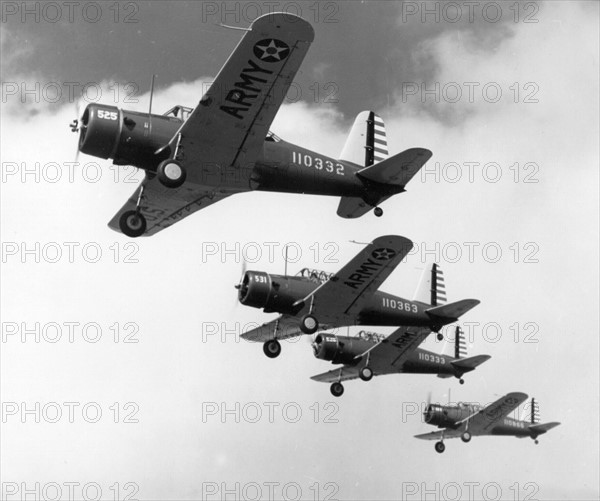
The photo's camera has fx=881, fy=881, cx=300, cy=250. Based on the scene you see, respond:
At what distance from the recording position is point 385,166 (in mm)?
17453

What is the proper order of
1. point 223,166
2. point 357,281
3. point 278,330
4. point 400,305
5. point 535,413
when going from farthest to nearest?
1. point 535,413
2. point 278,330
3. point 400,305
4. point 357,281
5. point 223,166

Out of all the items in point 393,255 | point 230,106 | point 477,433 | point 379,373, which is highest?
point 230,106

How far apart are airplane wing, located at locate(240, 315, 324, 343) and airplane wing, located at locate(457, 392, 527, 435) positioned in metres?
12.3

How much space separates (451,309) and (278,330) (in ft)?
16.1

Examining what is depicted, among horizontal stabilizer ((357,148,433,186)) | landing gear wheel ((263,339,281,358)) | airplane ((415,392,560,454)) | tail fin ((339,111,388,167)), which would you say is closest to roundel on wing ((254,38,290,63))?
horizontal stabilizer ((357,148,433,186))

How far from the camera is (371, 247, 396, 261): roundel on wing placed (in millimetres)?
20891

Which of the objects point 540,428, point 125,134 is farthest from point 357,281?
point 540,428

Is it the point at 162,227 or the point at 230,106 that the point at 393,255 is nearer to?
the point at 162,227

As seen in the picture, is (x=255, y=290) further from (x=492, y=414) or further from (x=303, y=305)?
(x=492, y=414)

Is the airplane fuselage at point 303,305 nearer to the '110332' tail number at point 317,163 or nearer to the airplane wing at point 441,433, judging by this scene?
the '110332' tail number at point 317,163

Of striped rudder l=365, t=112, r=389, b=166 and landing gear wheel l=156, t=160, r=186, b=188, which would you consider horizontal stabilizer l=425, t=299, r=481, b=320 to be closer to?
striped rudder l=365, t=112, r=389, b=166

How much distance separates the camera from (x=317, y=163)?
17219 mm

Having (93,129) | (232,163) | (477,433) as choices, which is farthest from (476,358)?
(93,129)

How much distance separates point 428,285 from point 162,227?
1482 cm
